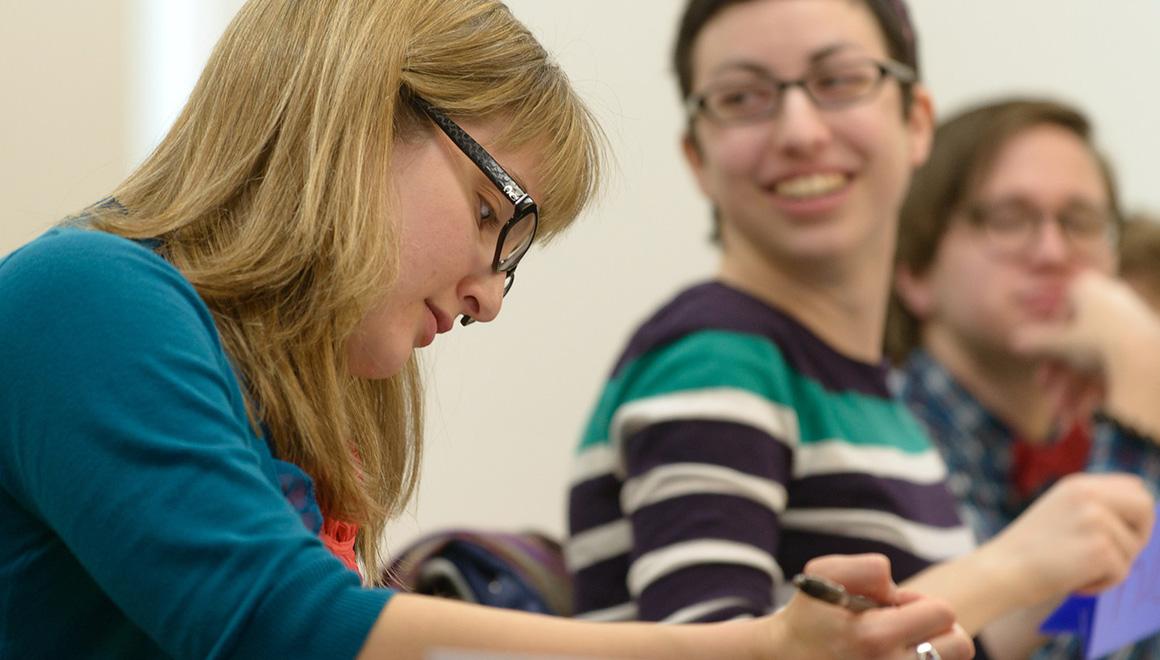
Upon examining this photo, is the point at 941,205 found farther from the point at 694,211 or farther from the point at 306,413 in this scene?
the point at 306,413

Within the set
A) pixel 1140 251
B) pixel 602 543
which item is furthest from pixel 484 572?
pixel 1140 251

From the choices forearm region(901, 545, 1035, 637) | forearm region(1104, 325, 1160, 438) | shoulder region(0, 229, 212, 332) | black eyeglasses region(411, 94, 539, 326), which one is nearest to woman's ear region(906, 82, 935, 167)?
forearm region(1104, 325, 1160, 438)

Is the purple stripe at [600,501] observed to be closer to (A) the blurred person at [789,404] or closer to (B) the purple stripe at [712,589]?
(A) the blurred person at [789,404]

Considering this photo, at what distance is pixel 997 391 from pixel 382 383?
3.52 ft

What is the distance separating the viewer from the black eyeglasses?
76 centimetres

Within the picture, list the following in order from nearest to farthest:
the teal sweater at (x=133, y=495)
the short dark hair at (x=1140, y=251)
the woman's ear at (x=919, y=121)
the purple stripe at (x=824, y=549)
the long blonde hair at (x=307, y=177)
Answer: the teal sweater at (x=133, y=495) < the long blonde hair at (x=307, y=177) < the purple stripe at (x=824, y=549) < the woman's ear at (x=919, y=121) < the short dark hair at (x=1140, y=251)

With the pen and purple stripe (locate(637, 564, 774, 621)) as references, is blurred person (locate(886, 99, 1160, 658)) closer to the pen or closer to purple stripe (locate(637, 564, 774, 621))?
purple stripe (locate(637, 564, 774, 621))

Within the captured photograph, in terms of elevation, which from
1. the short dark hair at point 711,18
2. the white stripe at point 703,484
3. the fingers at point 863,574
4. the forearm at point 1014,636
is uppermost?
the short dark hair at point 711,18

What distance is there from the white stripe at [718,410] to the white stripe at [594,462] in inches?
2.2

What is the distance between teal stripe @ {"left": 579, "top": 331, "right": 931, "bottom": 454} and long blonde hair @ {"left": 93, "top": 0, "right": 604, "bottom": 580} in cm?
43

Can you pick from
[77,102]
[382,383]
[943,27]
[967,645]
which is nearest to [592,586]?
[382,383]

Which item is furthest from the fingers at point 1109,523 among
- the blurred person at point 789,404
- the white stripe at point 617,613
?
the white stripe at point 617,613

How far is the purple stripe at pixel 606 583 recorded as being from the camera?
4.02ft

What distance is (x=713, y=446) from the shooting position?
1.13 metres
